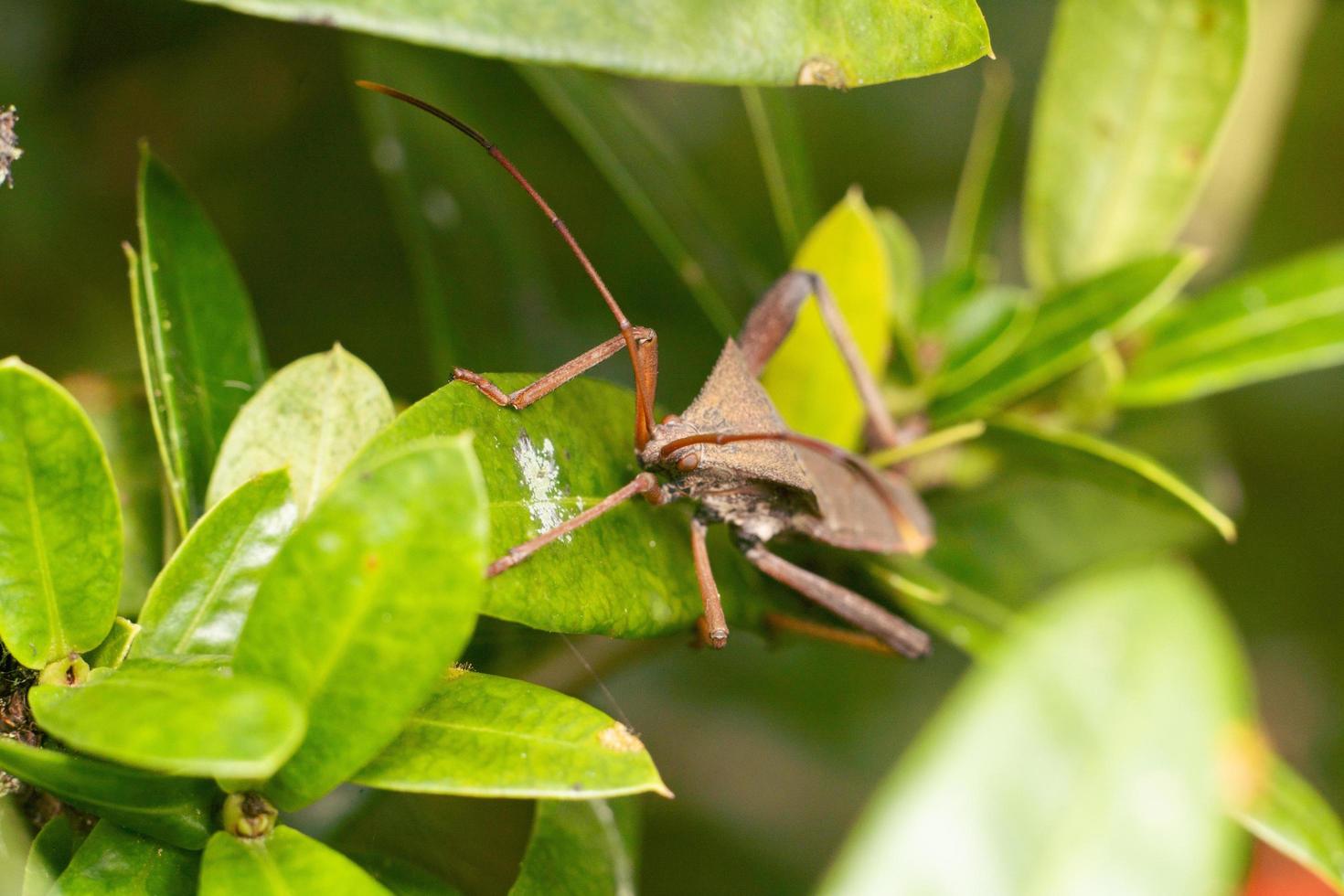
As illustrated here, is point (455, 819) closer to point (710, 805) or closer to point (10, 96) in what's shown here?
point (710, 805)

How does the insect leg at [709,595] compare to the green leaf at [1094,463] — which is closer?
the insect leg at [709,595]

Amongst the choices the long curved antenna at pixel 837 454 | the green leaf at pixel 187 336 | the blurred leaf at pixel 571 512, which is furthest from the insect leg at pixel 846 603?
the green leaf at pixel 187 336

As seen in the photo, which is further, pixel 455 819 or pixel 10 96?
pixel 10 96

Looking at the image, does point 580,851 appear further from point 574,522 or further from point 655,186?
point 655,186

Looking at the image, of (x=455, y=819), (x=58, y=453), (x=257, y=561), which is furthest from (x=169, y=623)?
(x=455, y=819)

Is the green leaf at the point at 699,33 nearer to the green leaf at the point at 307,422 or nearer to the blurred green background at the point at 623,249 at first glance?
the green leaf at the point at 307,422

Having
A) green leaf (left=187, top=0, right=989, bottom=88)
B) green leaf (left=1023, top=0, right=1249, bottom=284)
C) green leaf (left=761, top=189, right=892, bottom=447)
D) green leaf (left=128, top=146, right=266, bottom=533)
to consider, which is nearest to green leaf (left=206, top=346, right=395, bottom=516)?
green leaf (left=128, top=146, right=266, bottom=533)
